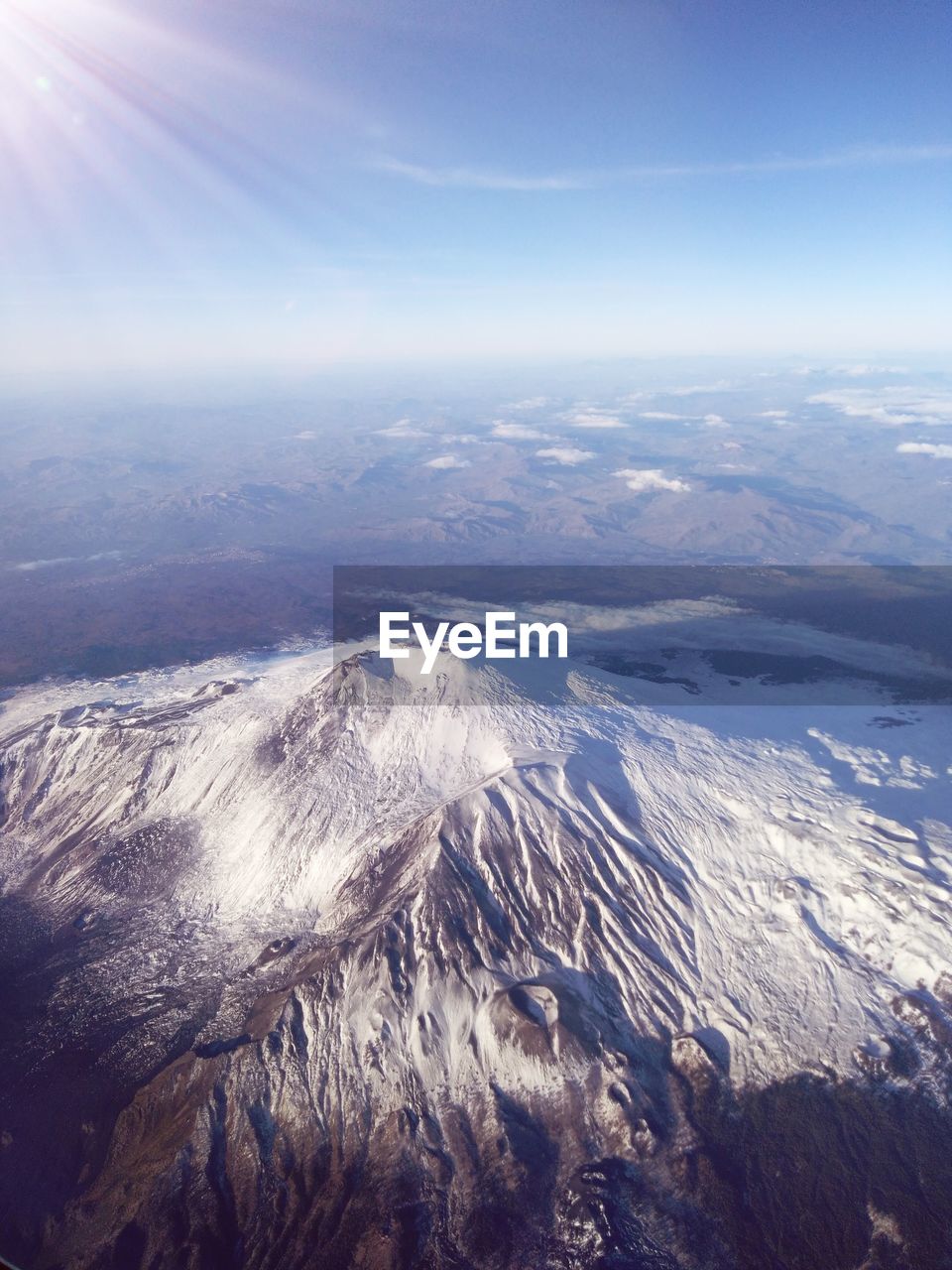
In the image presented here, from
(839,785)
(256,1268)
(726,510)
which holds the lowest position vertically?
(726,510)

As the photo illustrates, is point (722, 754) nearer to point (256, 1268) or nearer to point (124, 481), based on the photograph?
point (256, 1268)

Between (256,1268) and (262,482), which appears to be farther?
A: (262,482)

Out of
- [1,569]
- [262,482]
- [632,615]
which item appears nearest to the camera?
[632,615]

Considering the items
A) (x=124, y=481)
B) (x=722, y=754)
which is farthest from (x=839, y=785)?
(x=124, y=481)

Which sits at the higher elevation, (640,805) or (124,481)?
(640,805)

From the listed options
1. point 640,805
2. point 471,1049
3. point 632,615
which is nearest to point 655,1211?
point 471,1049

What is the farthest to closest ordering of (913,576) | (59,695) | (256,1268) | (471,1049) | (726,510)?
1. (726,510)
2. (913,576)
3. (59,695)
4. (471,1049)
5. (256,1268)

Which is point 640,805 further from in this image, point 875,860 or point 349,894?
point 349,894
